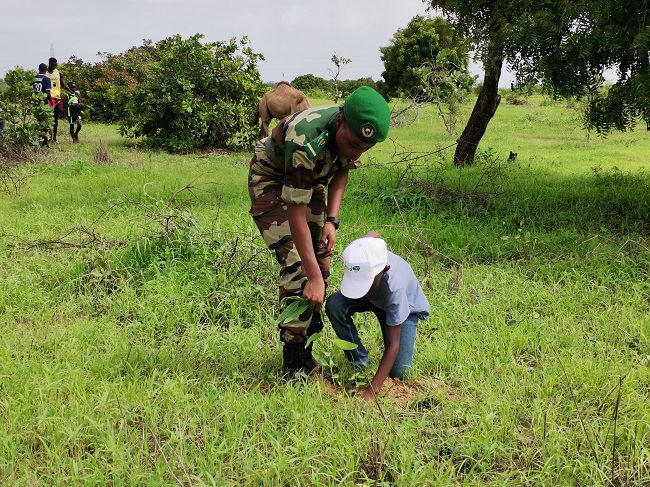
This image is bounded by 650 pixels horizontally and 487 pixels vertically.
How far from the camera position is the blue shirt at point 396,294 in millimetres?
2537

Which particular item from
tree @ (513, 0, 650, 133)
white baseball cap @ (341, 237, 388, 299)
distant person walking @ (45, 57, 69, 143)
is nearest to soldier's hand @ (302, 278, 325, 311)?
white baseball cap @ (341, 237, 388, 299)

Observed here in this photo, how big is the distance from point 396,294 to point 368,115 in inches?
33.7

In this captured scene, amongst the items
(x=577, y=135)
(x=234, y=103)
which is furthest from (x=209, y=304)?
(x=577, y=135)

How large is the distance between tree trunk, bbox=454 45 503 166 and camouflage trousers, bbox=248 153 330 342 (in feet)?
14.9

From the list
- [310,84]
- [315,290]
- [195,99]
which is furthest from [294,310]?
[310,84]

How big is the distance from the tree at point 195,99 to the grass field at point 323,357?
5690mm

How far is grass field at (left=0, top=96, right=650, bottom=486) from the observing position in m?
2.20

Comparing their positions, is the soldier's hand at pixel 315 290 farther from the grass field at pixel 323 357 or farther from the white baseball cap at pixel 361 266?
the grass field at pixel 323 357

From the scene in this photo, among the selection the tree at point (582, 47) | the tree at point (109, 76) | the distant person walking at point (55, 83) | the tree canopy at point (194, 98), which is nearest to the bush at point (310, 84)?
the tree at point (109, 76)

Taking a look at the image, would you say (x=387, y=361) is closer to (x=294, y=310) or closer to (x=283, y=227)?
(x=294, y=310)

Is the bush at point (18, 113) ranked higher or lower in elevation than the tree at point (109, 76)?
lower

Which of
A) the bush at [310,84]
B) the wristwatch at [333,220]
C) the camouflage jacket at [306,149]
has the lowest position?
the wristwatch at [333,220]

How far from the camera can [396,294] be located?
2543 millimetres

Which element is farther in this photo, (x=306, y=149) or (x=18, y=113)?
(x=18, y=113)
